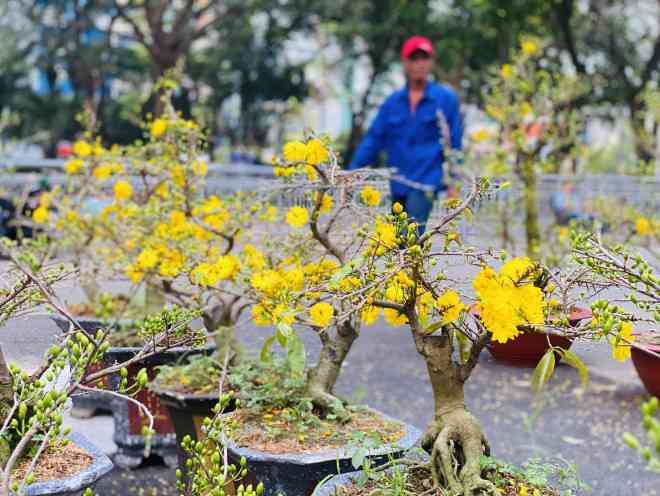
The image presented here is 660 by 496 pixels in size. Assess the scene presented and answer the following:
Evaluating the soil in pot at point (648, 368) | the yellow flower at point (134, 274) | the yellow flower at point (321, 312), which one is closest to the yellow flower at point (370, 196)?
the yellow flower at point (321, 312)

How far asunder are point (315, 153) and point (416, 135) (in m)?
2.94

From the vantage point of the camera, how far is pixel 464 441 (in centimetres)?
206

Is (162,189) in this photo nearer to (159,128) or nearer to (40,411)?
(159,128)

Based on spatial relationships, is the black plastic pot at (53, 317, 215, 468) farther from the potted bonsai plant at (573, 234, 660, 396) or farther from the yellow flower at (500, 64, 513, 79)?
the yellow flower at (500, 64, 513, 79)

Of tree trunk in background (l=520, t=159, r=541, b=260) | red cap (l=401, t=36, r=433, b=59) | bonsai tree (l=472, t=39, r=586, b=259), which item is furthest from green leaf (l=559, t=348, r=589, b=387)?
red cap (l=401, t=36, r=433, b=59)

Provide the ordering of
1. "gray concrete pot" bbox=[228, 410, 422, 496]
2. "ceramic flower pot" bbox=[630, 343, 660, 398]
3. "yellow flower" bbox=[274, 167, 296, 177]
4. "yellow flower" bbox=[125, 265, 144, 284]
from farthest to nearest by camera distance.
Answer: "ceramic flower pot" bbox=[630, 343, 660, 398], "yellow flower" bbox=[125, 265, 144, 284], "yellow flower" bbox=[274, 167, 296, 177], "gray concrete pot" bbox=[228, 410, 422, 496]

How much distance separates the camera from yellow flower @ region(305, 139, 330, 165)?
229 cm

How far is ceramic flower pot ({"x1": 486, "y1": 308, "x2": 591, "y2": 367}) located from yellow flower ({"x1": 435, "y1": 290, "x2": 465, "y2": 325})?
0.21 meters

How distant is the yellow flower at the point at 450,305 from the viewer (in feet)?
6.27

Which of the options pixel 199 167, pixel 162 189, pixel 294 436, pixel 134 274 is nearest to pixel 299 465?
pixel 294 436

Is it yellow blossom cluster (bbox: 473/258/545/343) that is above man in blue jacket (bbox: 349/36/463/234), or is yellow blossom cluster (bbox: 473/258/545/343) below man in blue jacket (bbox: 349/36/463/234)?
below

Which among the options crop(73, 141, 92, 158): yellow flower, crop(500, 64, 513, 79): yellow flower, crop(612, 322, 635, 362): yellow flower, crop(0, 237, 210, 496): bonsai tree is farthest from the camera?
crop(500, 64, 513, 79): yellow flower

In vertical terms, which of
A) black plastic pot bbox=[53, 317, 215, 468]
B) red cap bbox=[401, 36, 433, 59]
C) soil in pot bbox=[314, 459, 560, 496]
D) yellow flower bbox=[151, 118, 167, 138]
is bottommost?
black plastic pot bbox=[53, 317, 215, 468]

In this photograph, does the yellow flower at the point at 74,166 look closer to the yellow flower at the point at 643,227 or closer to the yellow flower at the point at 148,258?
the yellow flower at the point at 148,258
